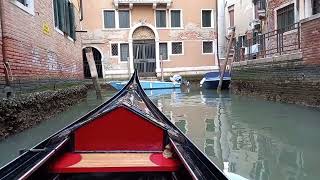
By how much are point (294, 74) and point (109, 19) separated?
41.1ft

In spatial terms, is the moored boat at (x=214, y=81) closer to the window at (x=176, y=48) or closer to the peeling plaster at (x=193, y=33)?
the window at (x=176, y=48)

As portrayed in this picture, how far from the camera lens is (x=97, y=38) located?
18266 mm

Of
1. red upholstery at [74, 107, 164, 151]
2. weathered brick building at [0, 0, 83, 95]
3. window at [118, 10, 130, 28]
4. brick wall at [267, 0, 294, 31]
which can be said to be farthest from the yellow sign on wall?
window at [118, 10, 130, 28]

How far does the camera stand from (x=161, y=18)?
18891mm

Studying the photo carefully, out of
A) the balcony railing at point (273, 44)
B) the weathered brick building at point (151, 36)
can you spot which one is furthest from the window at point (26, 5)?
the weathered brick building at point (151, 36)

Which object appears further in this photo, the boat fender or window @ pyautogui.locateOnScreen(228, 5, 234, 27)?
window @ pyautogui.locateOnScreen(228, 5, 234, 27)

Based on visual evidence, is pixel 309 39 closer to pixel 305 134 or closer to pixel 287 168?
pixel 305 134

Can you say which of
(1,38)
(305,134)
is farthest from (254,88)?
(1,38)

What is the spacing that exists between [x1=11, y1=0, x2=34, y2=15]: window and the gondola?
10.8 feet

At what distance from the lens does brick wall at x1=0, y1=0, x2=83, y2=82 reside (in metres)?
4.84

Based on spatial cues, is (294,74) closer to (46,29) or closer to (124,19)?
(46,29)

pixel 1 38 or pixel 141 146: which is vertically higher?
pixel 1 38

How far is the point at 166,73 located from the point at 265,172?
15.7m

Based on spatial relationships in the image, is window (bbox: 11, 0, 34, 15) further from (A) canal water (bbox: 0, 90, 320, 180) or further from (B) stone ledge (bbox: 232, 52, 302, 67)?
(B) stone ledge (bbox: 232, 52, 302, 67)
